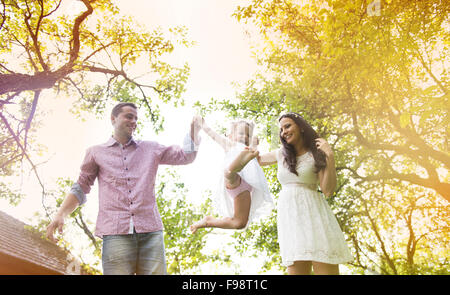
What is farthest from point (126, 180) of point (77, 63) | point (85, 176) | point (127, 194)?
point (77, 63)

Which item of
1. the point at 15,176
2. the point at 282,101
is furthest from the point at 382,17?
the point at 15,176

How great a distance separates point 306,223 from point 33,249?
5.56 m

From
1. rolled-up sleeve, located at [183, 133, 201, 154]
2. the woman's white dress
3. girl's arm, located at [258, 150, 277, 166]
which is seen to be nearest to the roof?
rolled-up sleeve, located at [183, 133, 201, 154]

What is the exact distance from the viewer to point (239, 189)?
212 centimetres

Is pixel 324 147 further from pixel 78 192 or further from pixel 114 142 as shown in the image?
pixel 78 192

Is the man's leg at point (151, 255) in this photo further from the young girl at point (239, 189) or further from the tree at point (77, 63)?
the tree at point (77, 63)

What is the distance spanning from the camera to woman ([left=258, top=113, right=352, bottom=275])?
1.69 m

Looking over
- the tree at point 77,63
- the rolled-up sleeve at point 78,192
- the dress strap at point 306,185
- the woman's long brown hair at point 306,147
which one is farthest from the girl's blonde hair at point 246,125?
the tree at point 77,63

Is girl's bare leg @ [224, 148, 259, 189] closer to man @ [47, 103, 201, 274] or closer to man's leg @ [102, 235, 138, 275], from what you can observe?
man @ [47, 103, 201, 274]

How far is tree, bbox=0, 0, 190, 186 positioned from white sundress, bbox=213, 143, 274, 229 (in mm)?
2406

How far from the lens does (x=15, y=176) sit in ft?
14.0

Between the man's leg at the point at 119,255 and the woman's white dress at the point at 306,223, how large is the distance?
79 cm

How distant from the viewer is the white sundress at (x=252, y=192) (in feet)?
7.14
